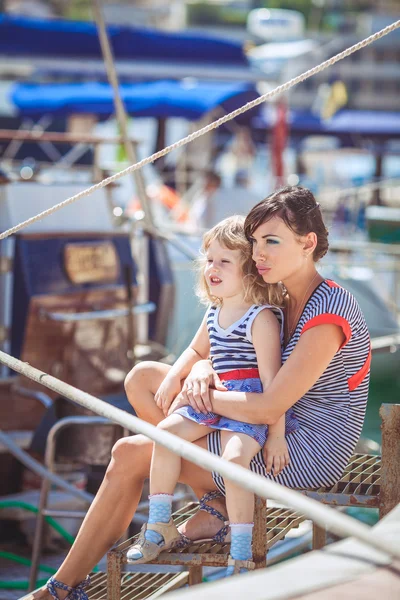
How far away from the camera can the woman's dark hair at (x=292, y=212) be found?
2.51m

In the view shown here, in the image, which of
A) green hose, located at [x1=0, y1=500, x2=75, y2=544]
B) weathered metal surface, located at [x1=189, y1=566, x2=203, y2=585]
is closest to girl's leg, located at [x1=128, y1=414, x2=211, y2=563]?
weathered metal surface, located at [x1=189, y1=566, x2=203, y2=585]

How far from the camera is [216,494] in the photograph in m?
2.54

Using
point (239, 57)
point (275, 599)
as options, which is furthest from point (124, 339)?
point (239, 57)

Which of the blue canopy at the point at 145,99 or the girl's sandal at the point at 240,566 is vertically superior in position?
the blue canopy at the point at 145,99

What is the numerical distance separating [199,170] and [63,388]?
11538 mm

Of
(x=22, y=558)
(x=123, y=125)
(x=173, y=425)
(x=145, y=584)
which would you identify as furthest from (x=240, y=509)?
(x=123, y=125)

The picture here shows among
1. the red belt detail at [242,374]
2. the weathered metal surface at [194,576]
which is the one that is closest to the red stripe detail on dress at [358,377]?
the red belt detail at [242,374]

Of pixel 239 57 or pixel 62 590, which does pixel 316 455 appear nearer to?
pixel 62 590

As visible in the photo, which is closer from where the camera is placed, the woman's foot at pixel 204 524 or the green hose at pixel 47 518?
the woman's foot at pixel 204 524

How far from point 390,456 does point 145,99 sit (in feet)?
31.2

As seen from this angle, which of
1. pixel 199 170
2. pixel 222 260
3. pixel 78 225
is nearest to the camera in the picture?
pixel 222 260

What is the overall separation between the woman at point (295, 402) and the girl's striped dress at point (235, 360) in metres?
0.03

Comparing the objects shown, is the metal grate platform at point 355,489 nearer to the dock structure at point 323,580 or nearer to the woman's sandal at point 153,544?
the woman's sandal at point 153,544

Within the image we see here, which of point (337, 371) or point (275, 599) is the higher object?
point (337, 371)
